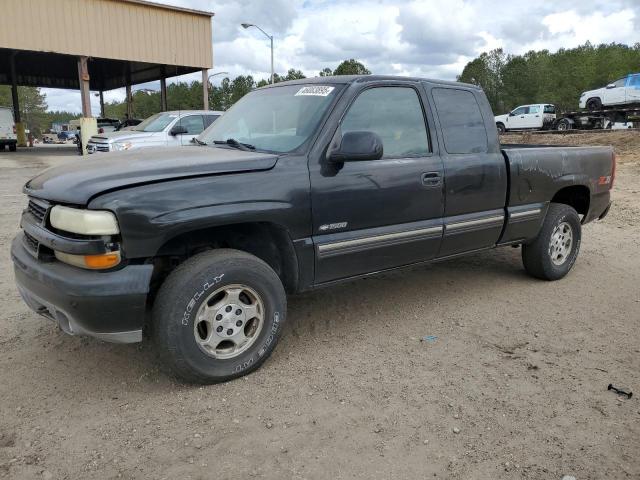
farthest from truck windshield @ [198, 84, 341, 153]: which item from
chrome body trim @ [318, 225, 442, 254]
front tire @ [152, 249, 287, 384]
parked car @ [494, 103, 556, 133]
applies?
parked car @ [494, 103, 556, 133]

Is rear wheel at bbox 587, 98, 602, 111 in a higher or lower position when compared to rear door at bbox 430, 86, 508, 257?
higher

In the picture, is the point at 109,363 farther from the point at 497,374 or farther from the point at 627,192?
the point at 627,192

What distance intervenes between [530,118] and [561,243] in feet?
93.9

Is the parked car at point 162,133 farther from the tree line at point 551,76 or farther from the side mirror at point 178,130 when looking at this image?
the tree line at point 551,76

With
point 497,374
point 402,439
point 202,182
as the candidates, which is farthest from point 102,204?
point 497,374

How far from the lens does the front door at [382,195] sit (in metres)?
3.44

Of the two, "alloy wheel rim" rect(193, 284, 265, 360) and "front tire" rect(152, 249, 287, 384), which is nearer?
"front tire" rect(152, 249, 287, 384)

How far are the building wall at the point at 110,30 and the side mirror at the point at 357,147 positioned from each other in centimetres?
2119

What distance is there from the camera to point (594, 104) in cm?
2964

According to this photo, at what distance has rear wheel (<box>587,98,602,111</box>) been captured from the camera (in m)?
29.3

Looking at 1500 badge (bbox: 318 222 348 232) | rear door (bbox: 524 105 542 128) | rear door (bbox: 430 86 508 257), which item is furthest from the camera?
rear door (bbox: 524 105 542 128)

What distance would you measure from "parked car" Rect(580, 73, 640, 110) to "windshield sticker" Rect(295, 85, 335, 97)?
2894cm

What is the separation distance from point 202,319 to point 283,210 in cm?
81

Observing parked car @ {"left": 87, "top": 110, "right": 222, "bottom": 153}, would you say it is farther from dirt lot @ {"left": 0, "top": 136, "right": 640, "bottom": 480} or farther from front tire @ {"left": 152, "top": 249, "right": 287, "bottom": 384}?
front tire @ {"left": 152, "top": 249, "right": 287, "bottom": 384}
